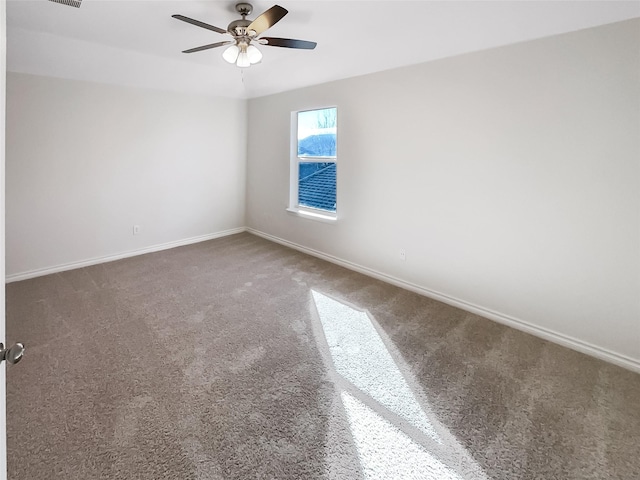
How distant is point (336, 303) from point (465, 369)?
1.23m

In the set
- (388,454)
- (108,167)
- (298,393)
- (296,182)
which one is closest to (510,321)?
(388,454)

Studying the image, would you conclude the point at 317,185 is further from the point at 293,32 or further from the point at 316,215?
the point at 293,32

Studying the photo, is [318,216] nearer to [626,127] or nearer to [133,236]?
[133,236]

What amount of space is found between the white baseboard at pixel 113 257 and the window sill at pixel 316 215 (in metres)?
1.32

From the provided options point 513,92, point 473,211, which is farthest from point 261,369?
point 513,92

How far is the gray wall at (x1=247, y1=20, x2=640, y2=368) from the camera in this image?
84.1 inches

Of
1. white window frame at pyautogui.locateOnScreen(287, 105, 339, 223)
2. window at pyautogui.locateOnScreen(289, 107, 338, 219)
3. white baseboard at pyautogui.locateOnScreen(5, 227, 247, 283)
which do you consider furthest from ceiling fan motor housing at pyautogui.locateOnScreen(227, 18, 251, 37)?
white baseboard at pyautogui.locateOnScreen(5, 227, 247, 283)

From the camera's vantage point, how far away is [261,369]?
83.6 inches

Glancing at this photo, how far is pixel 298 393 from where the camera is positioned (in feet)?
6.28

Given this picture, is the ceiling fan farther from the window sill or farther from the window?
the window sill

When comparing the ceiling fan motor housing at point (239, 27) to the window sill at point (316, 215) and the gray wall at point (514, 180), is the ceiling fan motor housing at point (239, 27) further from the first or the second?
the window sill at point (316, 215)

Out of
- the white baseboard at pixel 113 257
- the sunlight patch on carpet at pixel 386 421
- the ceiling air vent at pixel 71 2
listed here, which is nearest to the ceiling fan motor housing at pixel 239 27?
the ceiling air vent at pixel 71 2

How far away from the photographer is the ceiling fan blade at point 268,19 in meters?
1.90

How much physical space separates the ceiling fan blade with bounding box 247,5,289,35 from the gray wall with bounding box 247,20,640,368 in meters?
1.51
